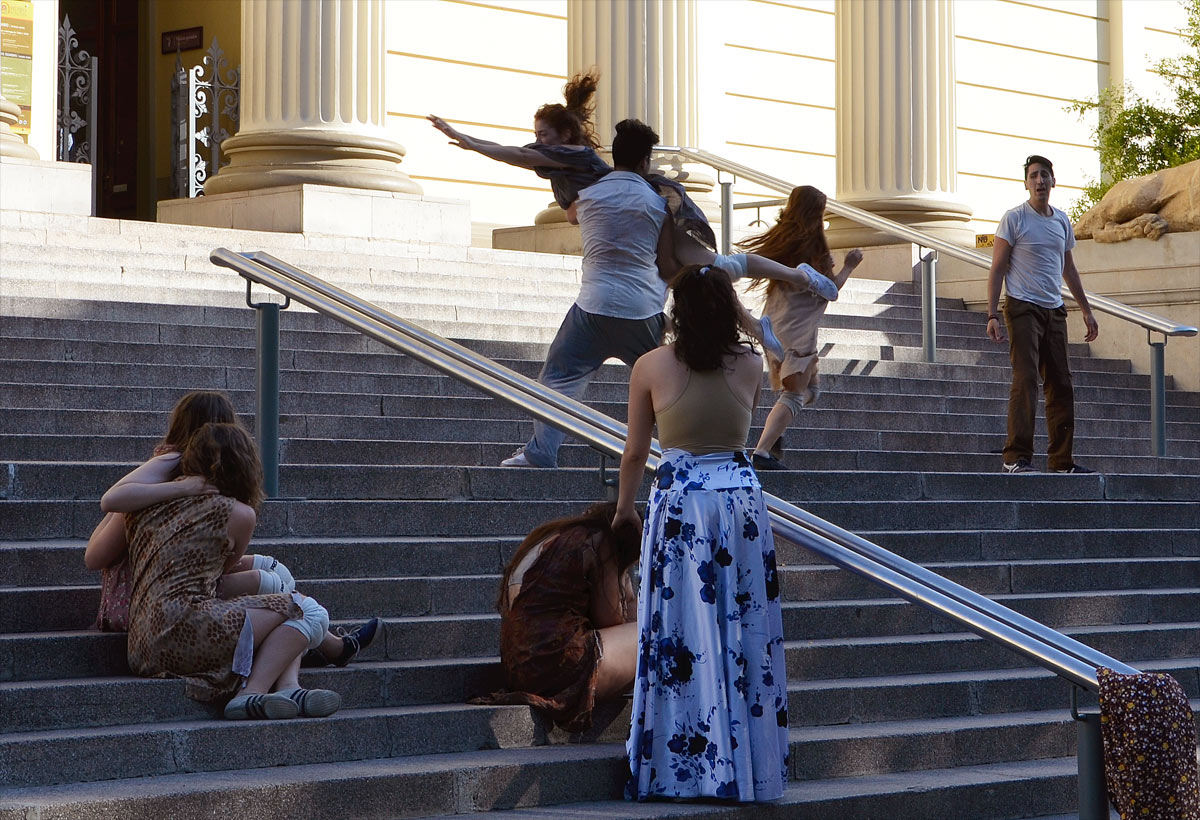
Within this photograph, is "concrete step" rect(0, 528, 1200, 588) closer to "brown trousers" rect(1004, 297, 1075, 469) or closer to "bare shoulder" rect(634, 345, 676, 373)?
"brown trousers" rect(1004, 297, 1075, 469)

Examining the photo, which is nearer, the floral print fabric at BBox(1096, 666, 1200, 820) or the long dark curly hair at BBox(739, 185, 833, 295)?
the floral print fabric at BBox(1096, 666, 1200, 820)

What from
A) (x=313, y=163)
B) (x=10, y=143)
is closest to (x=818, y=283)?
(x=313, y=163)

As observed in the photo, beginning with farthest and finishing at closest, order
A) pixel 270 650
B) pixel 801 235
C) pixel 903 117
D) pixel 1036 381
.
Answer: pixel 903 117, pixel 1036 381, pixel 801 235, pixel 270 650

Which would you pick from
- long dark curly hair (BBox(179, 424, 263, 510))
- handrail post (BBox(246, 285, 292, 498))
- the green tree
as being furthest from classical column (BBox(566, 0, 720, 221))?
long dark curly hair (BBox(179, 424, 263, 510))

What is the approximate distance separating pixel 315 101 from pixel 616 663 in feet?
29.8

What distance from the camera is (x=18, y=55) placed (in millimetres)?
15164

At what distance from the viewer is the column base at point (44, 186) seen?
11.9 meters

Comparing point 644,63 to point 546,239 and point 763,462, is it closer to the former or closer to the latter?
point 546,239

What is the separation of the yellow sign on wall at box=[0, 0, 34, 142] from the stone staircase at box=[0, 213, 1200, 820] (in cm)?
411

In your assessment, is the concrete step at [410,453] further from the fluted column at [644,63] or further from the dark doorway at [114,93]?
the dark doorway at [114,93]

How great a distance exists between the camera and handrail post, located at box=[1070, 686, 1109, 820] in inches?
193

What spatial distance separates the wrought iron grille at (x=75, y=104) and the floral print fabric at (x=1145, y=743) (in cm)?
1334

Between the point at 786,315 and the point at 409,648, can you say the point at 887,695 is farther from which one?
the point at 786,315

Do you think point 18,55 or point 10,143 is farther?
point 18,55
